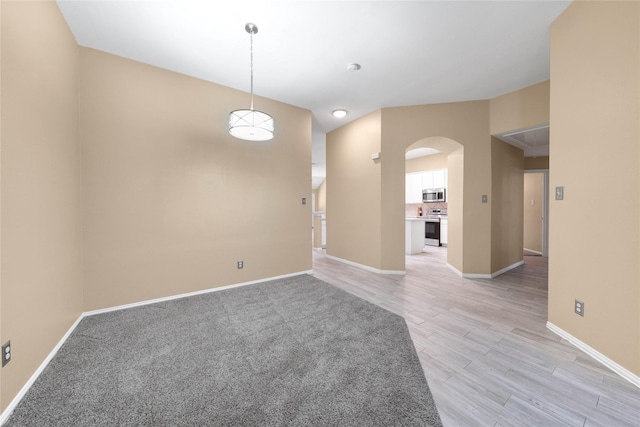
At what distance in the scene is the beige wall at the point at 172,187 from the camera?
2539 millimetres

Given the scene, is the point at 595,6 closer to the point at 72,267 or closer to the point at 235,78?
the point at 235,78

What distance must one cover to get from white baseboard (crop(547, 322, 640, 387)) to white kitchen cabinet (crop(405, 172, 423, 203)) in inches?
215

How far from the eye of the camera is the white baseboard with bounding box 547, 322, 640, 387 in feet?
5.09

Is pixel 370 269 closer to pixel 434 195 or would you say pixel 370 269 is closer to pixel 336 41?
pixel 336 41

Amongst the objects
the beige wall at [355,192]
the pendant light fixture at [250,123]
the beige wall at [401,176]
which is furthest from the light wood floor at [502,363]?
the pendant light fixture at [250,123]

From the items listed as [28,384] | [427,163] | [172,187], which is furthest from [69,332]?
[427,163]

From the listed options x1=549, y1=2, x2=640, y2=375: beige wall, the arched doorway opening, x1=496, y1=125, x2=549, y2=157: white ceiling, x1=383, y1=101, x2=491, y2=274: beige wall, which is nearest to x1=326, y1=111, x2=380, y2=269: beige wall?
x1=383, y1=101, x2=491, y2=274: beige wall

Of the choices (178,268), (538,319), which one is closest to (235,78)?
(178,268)

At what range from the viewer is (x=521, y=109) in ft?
11.0

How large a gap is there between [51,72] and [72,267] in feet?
5.69

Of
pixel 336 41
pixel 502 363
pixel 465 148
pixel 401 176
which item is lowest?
pixel 502 363

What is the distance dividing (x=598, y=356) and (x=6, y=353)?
4.01 meters

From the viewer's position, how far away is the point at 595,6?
1802 mm

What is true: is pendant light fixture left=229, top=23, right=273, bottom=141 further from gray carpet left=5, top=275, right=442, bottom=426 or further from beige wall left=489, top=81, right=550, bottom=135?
beige wall left=489, top=81, right=550, bottom=135
